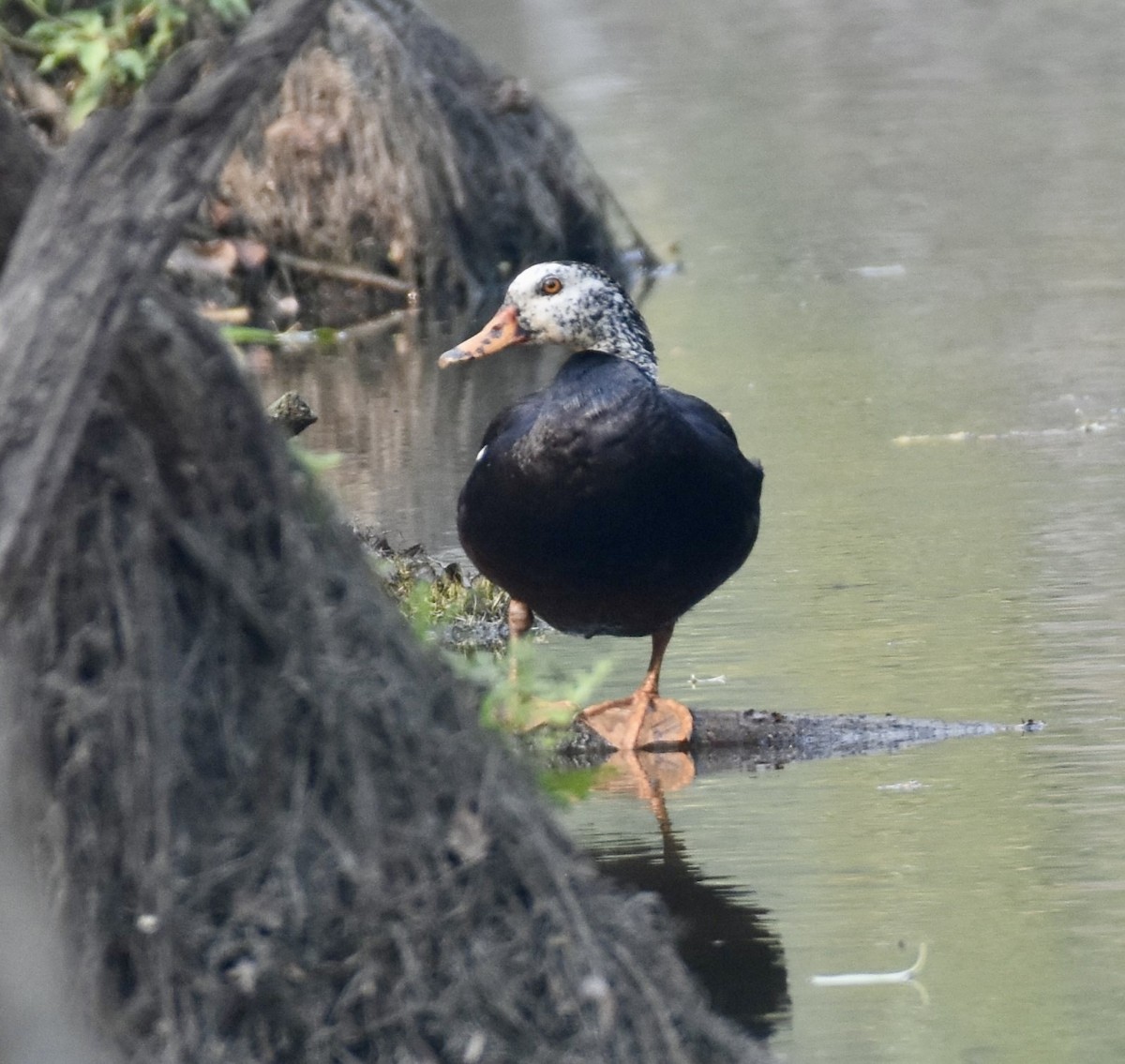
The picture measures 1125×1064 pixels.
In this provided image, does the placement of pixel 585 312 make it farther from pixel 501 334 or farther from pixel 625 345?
pixel 501 334

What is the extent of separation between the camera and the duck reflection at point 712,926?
4793 millimetres

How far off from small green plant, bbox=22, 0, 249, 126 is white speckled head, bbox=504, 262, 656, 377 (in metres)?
5.27

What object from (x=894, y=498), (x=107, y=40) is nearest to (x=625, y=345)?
(x=894, y=498)

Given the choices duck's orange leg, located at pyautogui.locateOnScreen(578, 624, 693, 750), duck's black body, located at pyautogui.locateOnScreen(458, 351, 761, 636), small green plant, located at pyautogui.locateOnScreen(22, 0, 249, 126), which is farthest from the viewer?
small green plant, located at pyautogui.locateOnScreen(22, 0, 249, 126)

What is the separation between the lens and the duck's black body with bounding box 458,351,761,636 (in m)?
6.23

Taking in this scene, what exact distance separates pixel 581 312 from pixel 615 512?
29.1 inches

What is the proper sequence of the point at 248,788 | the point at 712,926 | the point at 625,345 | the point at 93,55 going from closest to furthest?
the point at 248,788, the point at 712,926, the point at 625,345, the point at 93,55

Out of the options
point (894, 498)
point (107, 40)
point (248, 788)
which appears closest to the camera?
point (248, 788)

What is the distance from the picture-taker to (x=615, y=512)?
6211mm

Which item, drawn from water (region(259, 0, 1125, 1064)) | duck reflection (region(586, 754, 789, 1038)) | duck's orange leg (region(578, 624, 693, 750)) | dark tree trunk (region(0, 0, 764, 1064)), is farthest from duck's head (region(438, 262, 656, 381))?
dark tree trunk (region(0, 0, 764, 1064))

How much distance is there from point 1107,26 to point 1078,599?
19069 millimetres

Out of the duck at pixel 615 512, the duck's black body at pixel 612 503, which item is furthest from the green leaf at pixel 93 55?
the duck's black body at pixel 612 503

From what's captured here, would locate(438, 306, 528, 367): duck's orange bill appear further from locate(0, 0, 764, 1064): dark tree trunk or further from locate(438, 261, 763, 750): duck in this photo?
locate(0, 0, 764, 1064): dark tree trunk

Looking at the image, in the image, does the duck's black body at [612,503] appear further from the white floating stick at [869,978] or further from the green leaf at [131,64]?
the green leaf at [131,64]
